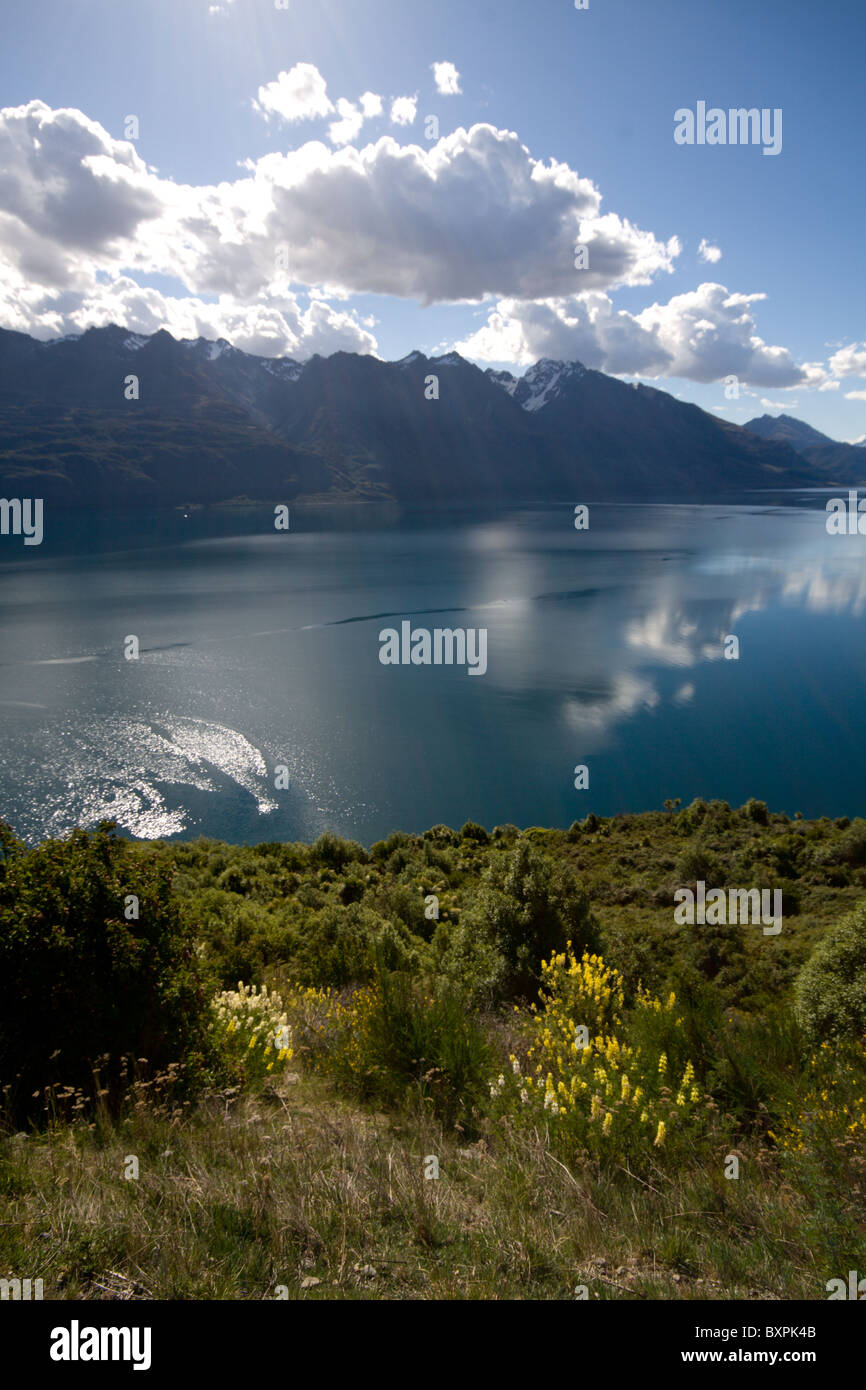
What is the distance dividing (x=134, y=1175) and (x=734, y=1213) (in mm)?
3411

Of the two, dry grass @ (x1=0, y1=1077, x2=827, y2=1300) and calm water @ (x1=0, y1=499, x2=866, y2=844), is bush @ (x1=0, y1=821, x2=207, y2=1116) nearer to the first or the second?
dry grass @ (x1=0, y1=1077, x2=827, y2=1300)

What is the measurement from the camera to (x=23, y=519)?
137000 mm

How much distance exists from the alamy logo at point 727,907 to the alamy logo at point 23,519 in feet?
389

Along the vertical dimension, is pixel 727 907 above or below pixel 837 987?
below

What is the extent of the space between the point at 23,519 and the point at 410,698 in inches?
5075

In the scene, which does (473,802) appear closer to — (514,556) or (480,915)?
(480,915)

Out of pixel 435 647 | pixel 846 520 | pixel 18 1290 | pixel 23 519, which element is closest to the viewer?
pixel 18 1290

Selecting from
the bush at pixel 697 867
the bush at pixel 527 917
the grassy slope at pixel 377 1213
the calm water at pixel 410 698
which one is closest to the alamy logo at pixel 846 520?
the calm water at pixel 410 698

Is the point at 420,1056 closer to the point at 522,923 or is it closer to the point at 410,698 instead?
the point at 522,923

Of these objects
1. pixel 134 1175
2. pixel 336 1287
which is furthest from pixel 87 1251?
pixel 336 1287
